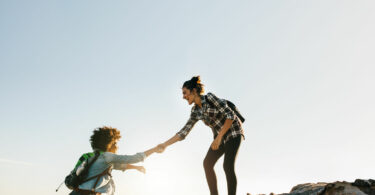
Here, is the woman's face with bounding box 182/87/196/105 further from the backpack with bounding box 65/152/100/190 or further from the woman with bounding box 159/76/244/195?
the backpack with bounding box 65/152/100/190

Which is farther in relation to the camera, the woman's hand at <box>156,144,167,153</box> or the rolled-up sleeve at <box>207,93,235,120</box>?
the woman's hand at <box>156,144,167,153</box>

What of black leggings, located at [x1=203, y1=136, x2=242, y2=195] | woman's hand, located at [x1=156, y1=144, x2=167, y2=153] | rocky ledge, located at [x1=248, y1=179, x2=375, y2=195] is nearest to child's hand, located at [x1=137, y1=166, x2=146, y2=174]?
woman's hand, located at [x1=156, y1=144, x2=167, y2=153]

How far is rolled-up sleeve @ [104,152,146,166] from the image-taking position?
5.57 m

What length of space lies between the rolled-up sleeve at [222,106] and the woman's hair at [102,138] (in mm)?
2374

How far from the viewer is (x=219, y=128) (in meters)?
6.86

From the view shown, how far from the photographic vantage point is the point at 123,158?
575 cm

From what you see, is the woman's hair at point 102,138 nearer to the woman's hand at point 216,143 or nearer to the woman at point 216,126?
the woman at point 216,126

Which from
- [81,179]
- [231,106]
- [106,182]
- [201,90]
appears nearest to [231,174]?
[231,106]

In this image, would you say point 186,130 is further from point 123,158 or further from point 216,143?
point 123,158

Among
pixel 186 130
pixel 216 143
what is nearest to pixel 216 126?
pixel 216 143

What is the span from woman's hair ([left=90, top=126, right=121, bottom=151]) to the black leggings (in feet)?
7.53

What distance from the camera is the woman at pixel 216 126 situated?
6.37 meters

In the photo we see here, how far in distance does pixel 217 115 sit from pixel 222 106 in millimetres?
282

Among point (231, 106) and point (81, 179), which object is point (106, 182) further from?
point (231, 106)
